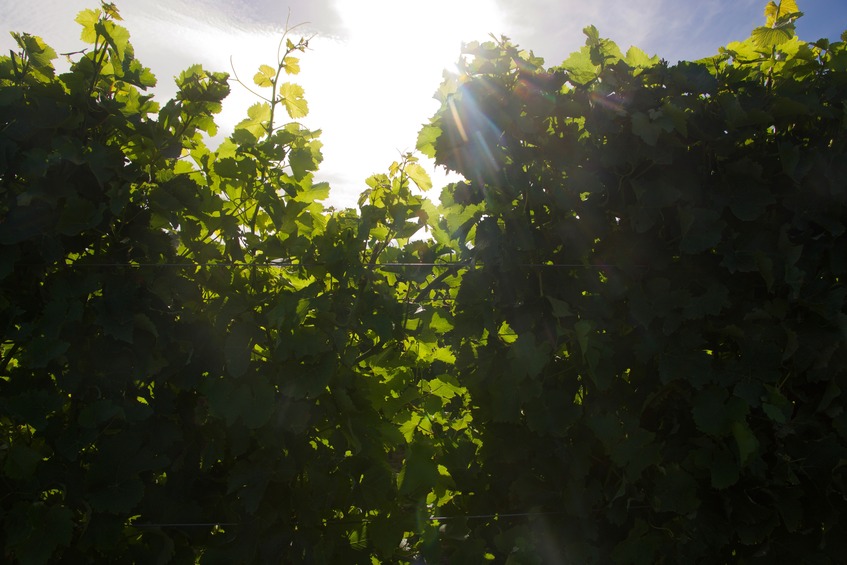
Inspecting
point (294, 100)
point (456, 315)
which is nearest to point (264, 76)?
point (294, 100)

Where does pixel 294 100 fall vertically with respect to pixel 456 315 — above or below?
above

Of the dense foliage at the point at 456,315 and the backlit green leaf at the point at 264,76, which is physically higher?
the backlit green leaf at the point at 264,76

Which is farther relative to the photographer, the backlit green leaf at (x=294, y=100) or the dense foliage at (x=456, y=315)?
the backlit green leaf at (x=294, y=100)

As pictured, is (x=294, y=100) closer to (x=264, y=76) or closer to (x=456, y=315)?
(x=264, y=76)

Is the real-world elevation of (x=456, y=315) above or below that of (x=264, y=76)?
below

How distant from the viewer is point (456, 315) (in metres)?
2.21

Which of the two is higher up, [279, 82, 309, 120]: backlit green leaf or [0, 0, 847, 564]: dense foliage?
[279, 82, 309, 120]: backlit green leaf

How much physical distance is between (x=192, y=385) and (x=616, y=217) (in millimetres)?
1540

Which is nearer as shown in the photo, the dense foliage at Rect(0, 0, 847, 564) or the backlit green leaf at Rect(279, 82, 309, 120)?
the dense foliage at Rect(0, 0, 847, 564)

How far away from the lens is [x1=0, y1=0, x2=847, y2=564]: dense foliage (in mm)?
2012

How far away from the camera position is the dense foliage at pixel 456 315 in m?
2.01

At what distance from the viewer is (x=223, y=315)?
2.04 metres

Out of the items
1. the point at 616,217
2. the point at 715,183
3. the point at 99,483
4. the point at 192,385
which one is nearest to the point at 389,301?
Answer: the point at 192,385

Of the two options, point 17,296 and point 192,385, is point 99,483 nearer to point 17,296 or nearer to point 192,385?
point 192,385
